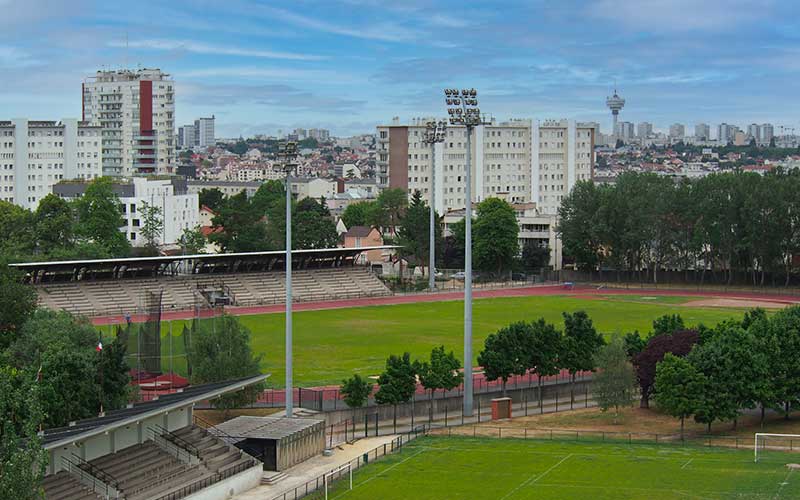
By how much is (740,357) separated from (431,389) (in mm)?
13386

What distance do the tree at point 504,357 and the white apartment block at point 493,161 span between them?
347 ft

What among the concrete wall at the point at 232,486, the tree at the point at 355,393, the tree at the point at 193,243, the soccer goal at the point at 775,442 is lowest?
the concrete wall at the point at 232,486

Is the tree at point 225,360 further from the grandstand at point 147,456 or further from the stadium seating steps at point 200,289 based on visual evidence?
the stadium seating steps at point 200,289

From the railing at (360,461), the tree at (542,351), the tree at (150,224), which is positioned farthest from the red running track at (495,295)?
the railing at (360,461)

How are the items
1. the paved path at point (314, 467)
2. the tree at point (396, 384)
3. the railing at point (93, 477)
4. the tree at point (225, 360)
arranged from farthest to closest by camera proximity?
the tree at point (396, 384) → the tree at point (225, 360) → the paved path at point (314, 467) → the railing at point (93, 477)

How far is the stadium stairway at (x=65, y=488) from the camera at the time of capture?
35250 millimetres

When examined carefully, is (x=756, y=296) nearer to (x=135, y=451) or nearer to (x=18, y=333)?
(x=18, y=333)

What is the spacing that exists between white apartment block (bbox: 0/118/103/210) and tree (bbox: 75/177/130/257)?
49969 millimetres

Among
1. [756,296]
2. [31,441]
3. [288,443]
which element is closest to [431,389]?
[288,443]

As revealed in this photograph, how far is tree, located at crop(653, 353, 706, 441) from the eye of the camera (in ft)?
159

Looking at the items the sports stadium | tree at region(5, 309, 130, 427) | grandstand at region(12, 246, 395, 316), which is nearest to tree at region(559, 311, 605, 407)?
the sports stadium

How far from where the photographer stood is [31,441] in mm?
29484

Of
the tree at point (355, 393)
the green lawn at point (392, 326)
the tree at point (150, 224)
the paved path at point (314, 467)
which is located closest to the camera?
the paved path at point (314, 467)

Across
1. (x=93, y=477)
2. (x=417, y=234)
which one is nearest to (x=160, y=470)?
(x=93, y=477)
